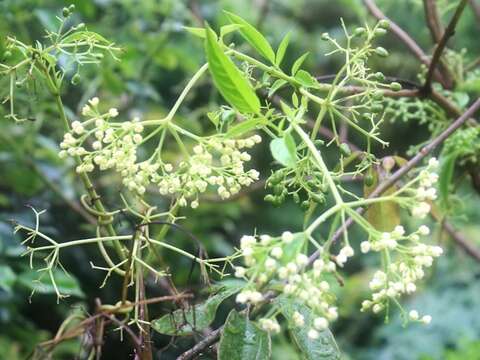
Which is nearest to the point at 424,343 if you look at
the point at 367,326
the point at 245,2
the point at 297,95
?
the point at 367,326

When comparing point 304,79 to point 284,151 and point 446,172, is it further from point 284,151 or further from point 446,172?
point 446,172

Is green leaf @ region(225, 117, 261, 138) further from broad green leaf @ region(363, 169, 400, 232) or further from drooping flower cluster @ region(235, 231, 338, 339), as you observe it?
broad green leaf @ region(363, 169, 400, 232)

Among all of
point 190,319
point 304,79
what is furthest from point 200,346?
point 304,79

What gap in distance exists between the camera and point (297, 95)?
2.28 ft

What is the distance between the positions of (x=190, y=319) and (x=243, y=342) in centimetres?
8

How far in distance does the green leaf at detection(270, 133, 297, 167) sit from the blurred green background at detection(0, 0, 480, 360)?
18cm

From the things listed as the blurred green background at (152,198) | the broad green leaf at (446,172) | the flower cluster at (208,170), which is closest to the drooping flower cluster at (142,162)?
the flower cluster at (208,170)

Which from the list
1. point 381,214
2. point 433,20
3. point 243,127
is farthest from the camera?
point 433,20

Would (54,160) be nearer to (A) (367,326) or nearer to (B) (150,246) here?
(B) (150,246)

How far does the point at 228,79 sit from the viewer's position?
0.60 m

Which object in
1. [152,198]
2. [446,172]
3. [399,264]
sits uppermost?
[399,264]

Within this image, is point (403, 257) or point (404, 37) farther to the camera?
point (404, 37)

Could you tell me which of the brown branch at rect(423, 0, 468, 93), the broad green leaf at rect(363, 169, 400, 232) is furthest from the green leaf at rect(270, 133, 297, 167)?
the brown branch at rect(423, 0, 468, 93)

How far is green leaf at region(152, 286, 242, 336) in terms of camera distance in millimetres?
681
